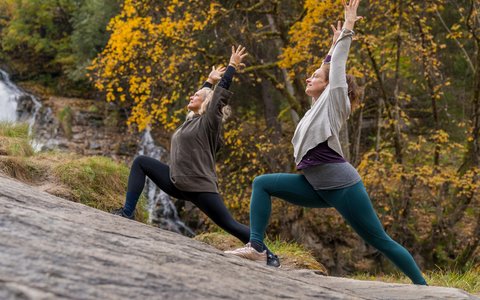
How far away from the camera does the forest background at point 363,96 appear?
10648mm

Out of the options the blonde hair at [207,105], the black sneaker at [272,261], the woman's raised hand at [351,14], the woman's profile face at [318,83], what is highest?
the woman's raised hand at [351,14]

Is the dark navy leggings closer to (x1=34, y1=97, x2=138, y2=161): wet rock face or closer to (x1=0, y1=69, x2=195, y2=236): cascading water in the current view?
(x1=0, y1=69, x2=195, y2=236): cascading water

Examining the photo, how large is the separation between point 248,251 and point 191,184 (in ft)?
2.97

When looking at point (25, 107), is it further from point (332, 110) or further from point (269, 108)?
point (332, 110)

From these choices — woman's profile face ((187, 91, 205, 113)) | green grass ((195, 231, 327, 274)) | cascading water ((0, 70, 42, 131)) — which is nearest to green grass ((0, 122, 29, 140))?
green grass ((195, 231, 327, 274))

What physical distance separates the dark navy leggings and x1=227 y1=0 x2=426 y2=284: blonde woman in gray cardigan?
0.43 m

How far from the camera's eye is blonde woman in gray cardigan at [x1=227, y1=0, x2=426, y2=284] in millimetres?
3880

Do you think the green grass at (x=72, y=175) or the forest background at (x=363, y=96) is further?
the forest background at (x=363, y=96)

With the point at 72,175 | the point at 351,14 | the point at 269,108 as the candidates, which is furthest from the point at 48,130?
the point at 351,14

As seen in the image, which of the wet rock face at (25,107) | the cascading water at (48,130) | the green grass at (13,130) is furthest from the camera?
the wet rock face at (25,107)

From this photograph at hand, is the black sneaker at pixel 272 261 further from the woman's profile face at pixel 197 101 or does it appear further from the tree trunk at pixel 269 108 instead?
the tree trunk at pixel 269 108

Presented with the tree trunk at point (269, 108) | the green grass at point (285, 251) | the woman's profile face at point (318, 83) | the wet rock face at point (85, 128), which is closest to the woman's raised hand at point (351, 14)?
the woman's profile face at point (318, 83)

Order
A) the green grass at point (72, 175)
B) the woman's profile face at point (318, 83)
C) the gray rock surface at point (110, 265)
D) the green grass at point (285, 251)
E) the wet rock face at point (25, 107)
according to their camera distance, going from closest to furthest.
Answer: the gray rock surface at point (110, 265), the woman's profile face at point (318, 83), the green grass at point (285, 251), the green grass at point (72, 175), the wet rock face at point (25, 107)

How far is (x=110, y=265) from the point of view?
2447mm
